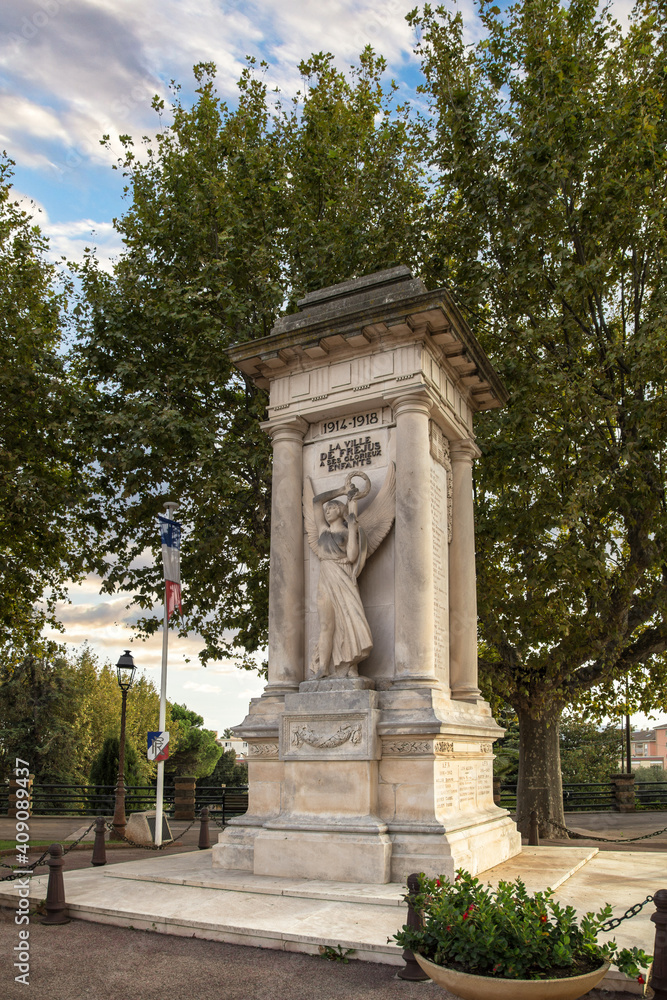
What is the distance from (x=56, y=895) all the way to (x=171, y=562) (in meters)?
8.56

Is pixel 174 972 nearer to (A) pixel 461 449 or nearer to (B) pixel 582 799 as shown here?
(A) pixel 461 449

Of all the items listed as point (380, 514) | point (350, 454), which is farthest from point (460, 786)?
point (350, 454)

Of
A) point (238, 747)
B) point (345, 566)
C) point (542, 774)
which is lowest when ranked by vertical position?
point (238, 747)

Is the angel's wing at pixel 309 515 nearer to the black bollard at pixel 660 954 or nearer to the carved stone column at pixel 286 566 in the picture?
the carved stone column at pixel 286 566

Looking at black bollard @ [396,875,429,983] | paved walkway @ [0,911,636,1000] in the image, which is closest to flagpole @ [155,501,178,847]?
paved walkway @ [0,911,636,1000]

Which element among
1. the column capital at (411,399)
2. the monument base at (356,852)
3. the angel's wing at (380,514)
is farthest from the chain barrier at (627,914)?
the column capital at (411,399)

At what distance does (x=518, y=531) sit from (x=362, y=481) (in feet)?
23.1

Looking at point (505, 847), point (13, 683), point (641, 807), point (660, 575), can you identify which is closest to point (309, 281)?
point (660, 575)

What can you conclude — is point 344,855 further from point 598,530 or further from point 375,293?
point 598,530

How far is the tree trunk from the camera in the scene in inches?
724

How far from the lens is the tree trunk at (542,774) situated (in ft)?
60.3

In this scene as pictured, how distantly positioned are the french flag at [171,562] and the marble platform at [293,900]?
232 inches

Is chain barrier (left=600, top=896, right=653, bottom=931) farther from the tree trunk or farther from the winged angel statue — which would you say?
the tree trunk

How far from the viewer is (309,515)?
11266 mm
